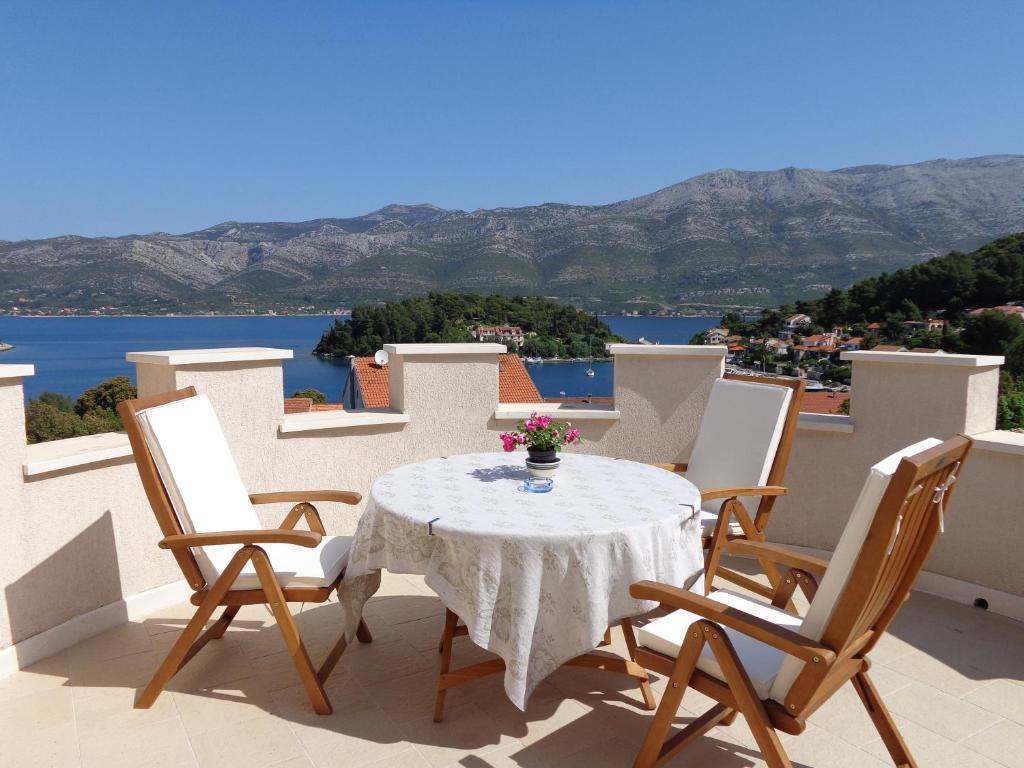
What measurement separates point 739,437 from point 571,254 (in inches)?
2073

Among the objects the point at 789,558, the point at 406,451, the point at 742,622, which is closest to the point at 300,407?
the point at 406,451

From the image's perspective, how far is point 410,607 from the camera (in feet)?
11.4

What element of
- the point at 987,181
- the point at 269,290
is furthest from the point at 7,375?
the point at 987,181

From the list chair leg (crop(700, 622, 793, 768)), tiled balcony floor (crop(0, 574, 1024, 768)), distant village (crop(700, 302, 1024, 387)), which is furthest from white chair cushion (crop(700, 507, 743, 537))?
distant village (crop(700, 302, 1024, 387))

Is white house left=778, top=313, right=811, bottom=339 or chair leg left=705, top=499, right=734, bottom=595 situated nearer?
chair leg left=705, top=499, right=734, bottom=595

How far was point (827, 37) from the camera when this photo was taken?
1154cm

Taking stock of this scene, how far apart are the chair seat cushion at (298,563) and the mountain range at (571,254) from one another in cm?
3883

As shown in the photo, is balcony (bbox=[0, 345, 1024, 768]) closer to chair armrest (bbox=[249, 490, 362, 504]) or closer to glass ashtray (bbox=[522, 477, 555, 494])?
chair armrest (bbox=[249, 490, 362, 504])

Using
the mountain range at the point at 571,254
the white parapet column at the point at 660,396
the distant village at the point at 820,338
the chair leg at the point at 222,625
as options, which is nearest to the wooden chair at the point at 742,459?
the white parapet column at the point at 660,396

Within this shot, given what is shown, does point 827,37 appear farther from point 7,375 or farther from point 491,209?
point 491,209

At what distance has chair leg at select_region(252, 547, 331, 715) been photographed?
2451 millimetres

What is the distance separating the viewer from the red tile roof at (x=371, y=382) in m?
5.27

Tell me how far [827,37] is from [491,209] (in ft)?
234

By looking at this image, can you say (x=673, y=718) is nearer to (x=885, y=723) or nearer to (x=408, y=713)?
(x=885, y=723)
